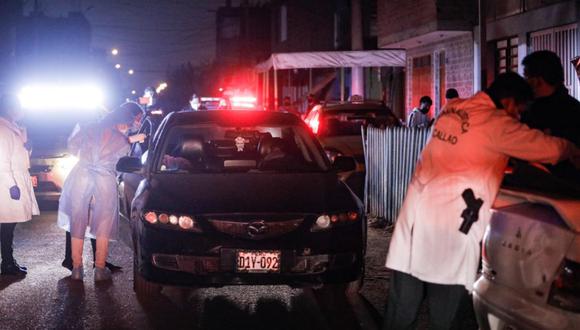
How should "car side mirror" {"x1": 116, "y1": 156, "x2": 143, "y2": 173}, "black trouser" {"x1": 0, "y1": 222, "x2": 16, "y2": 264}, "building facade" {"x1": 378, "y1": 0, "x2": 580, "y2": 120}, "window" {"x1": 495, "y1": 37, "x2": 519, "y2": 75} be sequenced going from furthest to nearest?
1. "window" {"x1": 495, "y1": 37, "x2": 519, "y2": 75}
2. "building facade" {"x1": 378, "y1": 0, "x2": 580, "y2": 120}
3. "black trouser" {"x1": 0, "y1": 222, "x2": 16, "y2": 264}
4. "car side mirror" {"x1": 116, "y1": 156, "x2": 143, "y2": 173}

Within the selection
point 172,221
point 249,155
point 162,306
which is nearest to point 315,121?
point 249,155

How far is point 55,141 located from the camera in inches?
572

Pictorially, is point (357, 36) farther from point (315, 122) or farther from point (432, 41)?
point (315, 122)

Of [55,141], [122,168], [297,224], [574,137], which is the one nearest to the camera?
[574,137]

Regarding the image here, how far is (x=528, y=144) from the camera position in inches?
175

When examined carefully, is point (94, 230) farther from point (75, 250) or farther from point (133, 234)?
point (133, 234)

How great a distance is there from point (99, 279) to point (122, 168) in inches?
45.1

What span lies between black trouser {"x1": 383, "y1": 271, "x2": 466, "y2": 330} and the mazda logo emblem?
1.96 m

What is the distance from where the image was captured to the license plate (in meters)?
6.77

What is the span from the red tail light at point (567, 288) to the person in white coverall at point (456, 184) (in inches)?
27.0

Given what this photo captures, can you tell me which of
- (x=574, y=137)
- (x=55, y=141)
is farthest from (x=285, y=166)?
(x=55, y=141)

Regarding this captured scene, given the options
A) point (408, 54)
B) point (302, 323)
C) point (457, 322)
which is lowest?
point (302, 323)

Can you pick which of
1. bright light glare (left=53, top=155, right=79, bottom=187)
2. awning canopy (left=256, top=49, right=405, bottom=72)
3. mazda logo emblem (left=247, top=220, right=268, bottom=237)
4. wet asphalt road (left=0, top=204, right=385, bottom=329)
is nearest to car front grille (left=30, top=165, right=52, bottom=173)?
bright light glare (left=53, top=155, right=79, bottom=187)

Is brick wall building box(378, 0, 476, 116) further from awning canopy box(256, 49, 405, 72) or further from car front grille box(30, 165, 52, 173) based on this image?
car front grille box(30, 165, 52, 173)
